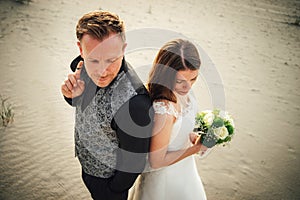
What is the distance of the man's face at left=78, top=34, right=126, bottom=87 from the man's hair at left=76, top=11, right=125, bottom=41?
0.09 ft

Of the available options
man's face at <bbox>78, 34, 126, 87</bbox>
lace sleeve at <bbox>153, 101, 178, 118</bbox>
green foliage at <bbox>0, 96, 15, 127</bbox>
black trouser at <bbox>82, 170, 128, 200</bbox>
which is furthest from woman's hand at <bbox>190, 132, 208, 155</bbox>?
green foliage at <bbox>0, 96, 15, 127</bbox>

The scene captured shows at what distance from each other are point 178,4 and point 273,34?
3.56 meters

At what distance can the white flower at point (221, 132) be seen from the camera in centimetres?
237

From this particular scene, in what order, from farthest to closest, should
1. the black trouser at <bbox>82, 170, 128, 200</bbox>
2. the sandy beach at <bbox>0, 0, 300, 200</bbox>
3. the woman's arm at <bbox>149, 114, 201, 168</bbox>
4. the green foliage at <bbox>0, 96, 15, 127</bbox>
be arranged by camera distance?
the green foliage at <bbox>0, 96, 15, 127</bbox> → the sandy beach at <bbox>0, 0, 300, 200</bbox> → the black trouser at <bbox>82, 170, 128, 200</bbox> → the woman's arm at <bbox>149, 114, 201, 168</bbox>

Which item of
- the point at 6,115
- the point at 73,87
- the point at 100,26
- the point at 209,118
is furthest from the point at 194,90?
the point at 100,26

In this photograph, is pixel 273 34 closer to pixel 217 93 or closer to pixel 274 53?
pixel 274 53

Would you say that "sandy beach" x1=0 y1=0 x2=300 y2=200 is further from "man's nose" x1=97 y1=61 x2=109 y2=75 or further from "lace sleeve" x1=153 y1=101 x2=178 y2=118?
"man's nose" x1=97 y1=61 x2=109 y2=75

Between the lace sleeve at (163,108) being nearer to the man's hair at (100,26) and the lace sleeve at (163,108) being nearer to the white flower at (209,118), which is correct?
the white flower at (209,118)

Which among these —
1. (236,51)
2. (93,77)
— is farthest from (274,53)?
(93,77)

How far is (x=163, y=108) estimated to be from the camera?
2.09m

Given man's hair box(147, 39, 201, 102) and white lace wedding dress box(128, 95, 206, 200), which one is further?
white lace wedding dress box(128, 95, 206, 200)

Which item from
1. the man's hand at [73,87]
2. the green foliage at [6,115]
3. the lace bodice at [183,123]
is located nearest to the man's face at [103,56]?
the man's hand at [73,87]

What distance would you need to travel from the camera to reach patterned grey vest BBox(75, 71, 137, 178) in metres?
1.91

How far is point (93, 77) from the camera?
197cm
